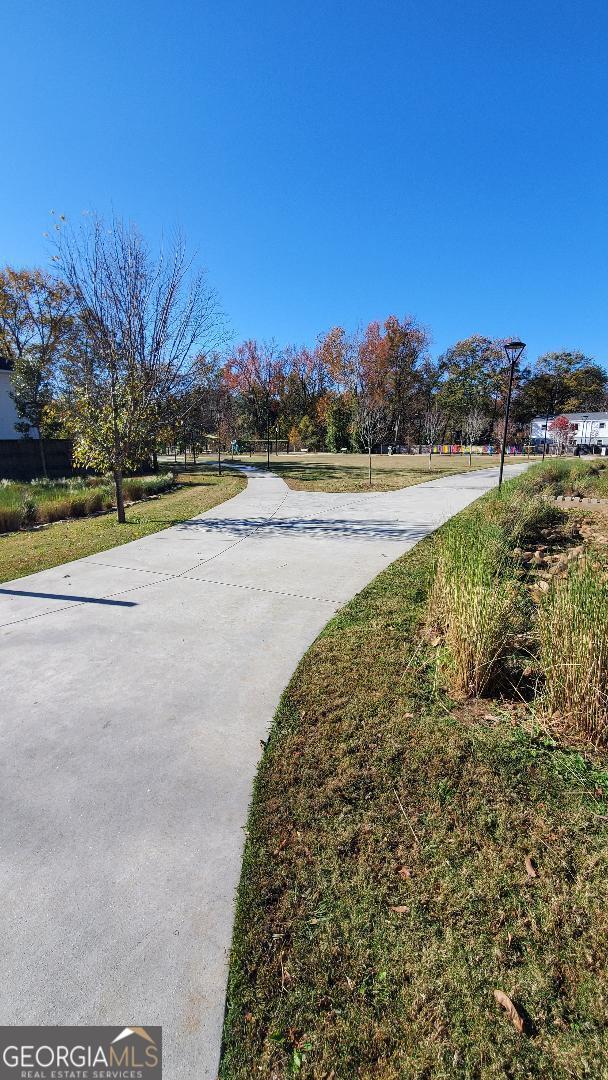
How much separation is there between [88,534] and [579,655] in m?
8.01

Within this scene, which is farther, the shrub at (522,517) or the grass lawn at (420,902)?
the shrub at (522,517)

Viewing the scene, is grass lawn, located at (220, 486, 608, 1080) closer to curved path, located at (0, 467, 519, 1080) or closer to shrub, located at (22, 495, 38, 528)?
curved path, located at (0, 467, 519, 1080)

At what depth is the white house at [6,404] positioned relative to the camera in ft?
66.6

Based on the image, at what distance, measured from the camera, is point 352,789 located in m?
2.38

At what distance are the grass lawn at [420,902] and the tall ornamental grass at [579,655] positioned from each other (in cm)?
20

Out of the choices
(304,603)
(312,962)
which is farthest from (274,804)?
(304,603)

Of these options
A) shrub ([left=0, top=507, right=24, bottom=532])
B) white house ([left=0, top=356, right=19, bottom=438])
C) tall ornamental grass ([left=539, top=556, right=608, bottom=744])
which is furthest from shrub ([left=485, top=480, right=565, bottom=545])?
white house ([left=0, top=356, right=19, bottom=438])

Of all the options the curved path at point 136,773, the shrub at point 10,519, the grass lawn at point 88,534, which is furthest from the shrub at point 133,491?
the curved path at point 136,773

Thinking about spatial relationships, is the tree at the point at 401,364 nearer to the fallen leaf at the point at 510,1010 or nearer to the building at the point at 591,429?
the building at the point at 591,429

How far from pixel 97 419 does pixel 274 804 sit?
8.98 m

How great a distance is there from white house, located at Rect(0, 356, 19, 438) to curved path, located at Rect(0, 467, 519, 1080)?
18.4 meters

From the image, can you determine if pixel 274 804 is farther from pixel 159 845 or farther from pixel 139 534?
pixel 139 534

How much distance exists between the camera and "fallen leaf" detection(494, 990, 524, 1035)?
4.67 feet

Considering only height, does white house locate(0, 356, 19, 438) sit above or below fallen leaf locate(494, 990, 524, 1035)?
above
